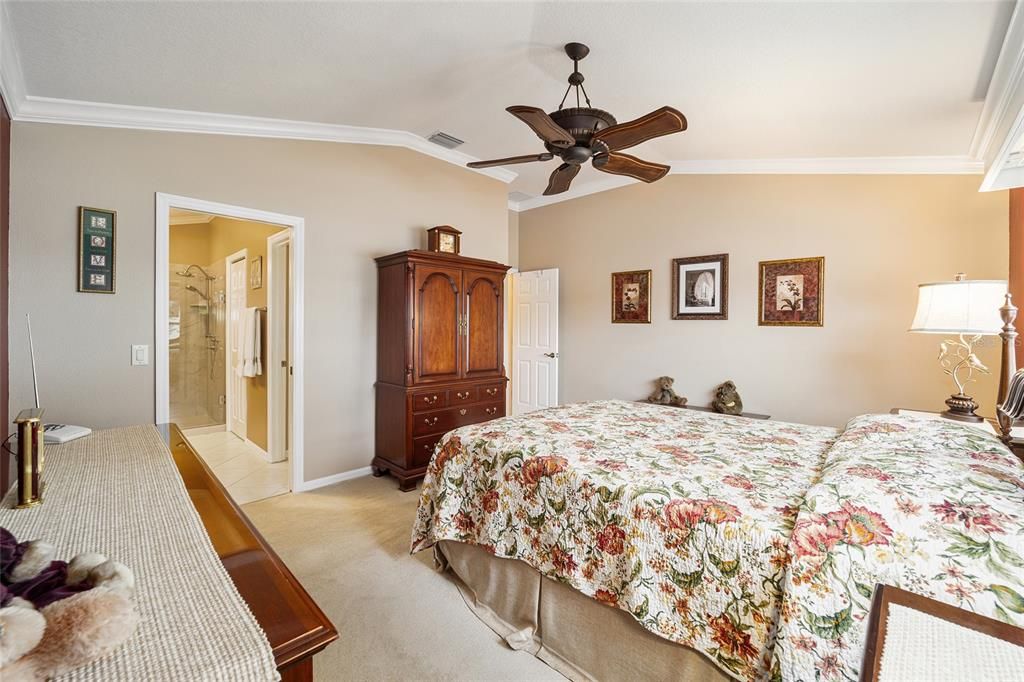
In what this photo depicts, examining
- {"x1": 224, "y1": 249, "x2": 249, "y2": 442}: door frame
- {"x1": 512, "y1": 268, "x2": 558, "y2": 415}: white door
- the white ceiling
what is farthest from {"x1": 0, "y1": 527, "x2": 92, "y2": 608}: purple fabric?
{"x1": 224, "y1": 249, "x2": 249, "y2": 442}: door frame

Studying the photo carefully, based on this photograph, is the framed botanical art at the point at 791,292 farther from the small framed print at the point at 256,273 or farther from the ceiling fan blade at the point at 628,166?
the small framed print at the point at 256,273

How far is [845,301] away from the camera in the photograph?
3.54 meters

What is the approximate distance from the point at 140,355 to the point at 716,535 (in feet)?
10.6

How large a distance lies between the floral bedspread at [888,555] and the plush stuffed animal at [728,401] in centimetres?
267

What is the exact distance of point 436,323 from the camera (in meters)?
3.68

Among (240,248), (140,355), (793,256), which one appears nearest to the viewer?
(140,355)

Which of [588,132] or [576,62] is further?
[576,62]

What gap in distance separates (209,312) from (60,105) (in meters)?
3.50

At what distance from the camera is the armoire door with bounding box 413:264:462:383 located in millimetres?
3557

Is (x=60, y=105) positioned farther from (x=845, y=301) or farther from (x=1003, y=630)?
(x=845, y=301)

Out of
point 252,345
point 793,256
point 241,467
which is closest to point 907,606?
point 793,256

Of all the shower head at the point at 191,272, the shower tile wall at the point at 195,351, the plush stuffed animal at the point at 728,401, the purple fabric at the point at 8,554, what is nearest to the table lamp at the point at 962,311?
the plush stuffed animal at the point at 728,401

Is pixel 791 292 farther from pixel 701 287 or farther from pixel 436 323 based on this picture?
pixel 436 323

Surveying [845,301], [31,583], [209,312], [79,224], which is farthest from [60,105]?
[845,301]
